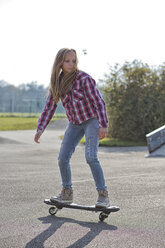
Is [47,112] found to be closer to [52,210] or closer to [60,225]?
[52,210]

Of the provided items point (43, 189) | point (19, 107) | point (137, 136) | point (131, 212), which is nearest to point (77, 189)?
point (43, 189)

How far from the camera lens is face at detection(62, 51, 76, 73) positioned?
4891mm

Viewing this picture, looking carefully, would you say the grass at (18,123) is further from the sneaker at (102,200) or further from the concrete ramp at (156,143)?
the sneaker at (102,200)

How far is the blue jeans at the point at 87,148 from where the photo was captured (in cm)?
476

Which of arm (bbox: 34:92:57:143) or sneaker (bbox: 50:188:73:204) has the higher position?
arm (bbox: 34:92:57:143)

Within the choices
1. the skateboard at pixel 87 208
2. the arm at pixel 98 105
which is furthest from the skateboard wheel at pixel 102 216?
the arm at pixel 98 105

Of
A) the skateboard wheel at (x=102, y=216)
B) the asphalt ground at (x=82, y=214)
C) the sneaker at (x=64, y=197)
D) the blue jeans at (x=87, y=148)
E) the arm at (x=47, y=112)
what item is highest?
the arm at (x=47, y=112)

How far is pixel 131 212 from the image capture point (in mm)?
5121

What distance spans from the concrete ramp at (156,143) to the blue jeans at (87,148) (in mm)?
8809

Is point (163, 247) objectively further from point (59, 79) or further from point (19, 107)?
point (19, 107)

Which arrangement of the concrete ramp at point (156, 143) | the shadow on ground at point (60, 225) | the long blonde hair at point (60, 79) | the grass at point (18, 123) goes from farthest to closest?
the grass at point (18, 123)
the concrete ramp at point (156, 143)
the long blonde hair at point (60, 79)
the shadow on ground at point (60, 225)

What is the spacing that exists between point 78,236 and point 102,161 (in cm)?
780

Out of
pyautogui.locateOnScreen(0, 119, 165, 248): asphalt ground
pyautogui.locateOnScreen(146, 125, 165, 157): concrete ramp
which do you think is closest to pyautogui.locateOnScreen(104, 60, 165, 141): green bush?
pyautogui.locateOnScreen(146, 125, 165, 157): concrete ramp

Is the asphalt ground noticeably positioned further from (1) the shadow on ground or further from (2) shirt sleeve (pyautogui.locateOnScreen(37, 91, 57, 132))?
(2) shirt sleeve (pyautogui.locateOnScreen(37, 91, 57, 132))
